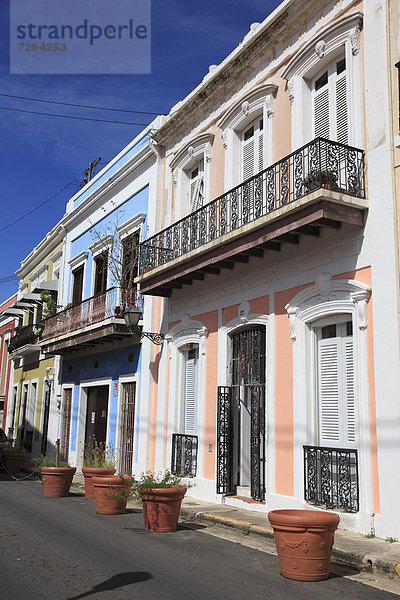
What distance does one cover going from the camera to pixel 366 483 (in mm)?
7941

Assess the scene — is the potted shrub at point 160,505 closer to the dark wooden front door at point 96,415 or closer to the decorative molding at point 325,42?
the decorative molding at point 325,42

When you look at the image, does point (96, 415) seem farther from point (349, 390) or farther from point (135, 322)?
point (349, 390)

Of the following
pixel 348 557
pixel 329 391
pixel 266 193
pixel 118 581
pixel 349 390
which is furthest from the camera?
pixel 266 193

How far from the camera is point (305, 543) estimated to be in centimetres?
575

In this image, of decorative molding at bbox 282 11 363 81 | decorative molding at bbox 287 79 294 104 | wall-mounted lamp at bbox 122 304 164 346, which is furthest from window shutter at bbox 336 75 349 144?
wall-mounted lamp at bbox 122 304 164 346

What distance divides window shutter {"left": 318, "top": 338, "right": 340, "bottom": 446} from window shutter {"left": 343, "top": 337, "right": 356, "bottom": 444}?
0.17 metres

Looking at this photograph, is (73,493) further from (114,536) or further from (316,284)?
(316,284)

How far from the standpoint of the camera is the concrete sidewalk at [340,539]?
645 cm

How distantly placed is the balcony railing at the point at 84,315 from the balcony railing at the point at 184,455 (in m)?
4.10

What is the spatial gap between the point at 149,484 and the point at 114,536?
31.3 inches

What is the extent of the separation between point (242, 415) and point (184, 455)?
71.7 inches

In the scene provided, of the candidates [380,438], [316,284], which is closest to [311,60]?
[316,284]

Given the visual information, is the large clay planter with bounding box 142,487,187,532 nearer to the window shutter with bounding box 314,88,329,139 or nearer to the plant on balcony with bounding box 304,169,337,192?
the plant on balcony with bounding box 304,169,337,192

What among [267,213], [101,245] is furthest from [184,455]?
[101,245]
